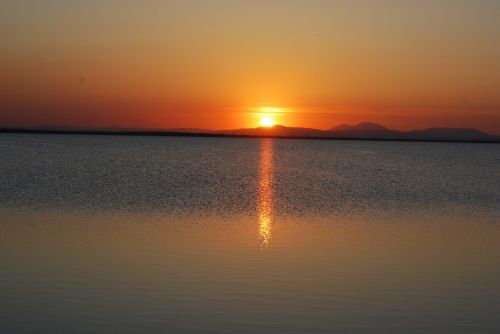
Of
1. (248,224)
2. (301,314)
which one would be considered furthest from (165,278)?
(248,224)

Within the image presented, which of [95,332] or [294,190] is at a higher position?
[294,190]

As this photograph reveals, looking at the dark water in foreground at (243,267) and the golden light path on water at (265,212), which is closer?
the dark water in foreground at (243,267)

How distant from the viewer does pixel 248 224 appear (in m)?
27.3

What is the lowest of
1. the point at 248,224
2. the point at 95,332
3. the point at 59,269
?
the point at 95,332

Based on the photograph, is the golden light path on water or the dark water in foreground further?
the golden light path on water

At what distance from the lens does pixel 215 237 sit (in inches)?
895

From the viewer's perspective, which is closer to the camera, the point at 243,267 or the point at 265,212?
the point at 243,267

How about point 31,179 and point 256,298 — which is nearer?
point 256,298

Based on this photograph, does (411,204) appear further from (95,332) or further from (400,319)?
(95,332)

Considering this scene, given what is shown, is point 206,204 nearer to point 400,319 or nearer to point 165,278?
point 165,278

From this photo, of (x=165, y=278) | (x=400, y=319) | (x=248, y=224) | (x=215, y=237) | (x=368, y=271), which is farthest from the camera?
(x=248, y=224)

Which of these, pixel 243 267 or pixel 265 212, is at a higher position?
pixel 265 212

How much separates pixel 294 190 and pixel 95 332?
3828cm

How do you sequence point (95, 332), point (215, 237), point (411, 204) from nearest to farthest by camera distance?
point (95, 332)
point (215, 237)
point (411, 204)
